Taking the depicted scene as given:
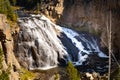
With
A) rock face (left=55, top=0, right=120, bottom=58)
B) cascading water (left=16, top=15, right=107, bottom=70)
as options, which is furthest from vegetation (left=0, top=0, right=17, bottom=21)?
rock face (left=55, top=0, right=120, bottom=58)

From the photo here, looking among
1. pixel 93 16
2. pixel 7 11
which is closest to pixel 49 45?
pixel 7 11

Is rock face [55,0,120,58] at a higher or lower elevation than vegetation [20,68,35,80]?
higher

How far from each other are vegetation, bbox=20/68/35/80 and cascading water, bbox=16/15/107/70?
9.75 ft

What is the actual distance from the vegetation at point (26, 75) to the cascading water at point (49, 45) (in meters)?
2.97

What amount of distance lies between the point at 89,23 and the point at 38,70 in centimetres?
2390

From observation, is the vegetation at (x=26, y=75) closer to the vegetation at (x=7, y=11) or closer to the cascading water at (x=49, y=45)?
the cascading water at (x=49, y=45)

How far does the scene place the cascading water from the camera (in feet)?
199

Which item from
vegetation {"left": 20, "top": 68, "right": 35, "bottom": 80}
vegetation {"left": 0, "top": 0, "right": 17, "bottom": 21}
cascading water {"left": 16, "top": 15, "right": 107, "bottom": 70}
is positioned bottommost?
vegetation {"left": 20, "top": 68, "right": 35, "bottom": 80}

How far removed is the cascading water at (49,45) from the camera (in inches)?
2383

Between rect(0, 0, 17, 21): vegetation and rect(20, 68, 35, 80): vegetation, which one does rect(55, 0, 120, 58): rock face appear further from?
rect(20, 68, 35, 80): vegetation

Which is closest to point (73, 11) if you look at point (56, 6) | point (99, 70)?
point (56, 6)

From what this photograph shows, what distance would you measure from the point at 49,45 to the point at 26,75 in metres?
12.5

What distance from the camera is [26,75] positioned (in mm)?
53969

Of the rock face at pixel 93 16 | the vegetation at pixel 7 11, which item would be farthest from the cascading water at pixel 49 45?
the rock face at pixel 93 16
